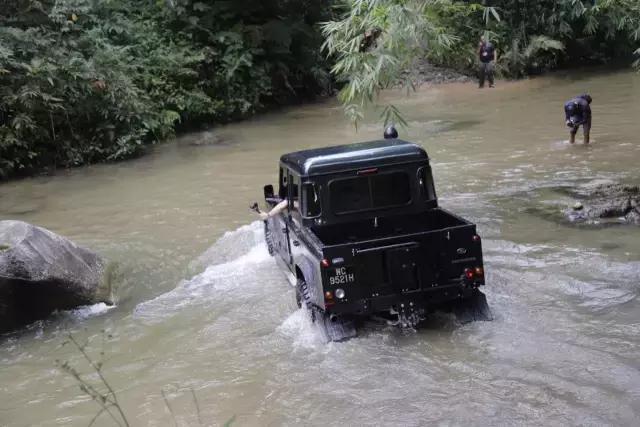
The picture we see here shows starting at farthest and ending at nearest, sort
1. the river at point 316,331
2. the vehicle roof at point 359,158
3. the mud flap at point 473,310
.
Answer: the vehicle roof at point 359,158, the mud flap at point 473,310, the river at point 316,331

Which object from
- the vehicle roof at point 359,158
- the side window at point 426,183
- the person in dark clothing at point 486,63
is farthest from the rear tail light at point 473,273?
the person in dark clothing at point 486,63

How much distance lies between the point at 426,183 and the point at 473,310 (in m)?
1.43

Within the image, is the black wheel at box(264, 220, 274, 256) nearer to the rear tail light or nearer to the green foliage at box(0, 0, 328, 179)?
the rear tail light

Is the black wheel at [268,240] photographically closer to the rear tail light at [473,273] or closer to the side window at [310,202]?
the side window at [310,202]

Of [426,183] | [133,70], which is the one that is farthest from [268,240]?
[133,70]

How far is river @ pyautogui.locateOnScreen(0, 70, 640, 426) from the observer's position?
5551 mm

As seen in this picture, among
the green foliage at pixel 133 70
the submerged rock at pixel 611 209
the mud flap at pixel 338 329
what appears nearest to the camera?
the mud flap at pixel 338 329

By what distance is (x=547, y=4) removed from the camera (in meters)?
28.9

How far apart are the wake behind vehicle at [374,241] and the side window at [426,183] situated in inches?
0.4

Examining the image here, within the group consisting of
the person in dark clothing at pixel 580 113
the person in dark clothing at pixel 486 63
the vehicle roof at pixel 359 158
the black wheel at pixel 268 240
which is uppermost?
the person in dark clothing at pixel 486 63

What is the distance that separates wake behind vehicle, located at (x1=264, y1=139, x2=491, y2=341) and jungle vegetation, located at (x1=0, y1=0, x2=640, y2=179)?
5.28 ft

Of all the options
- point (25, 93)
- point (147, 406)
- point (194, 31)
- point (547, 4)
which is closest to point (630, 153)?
point (147, 406)

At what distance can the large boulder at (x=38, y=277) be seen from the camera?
25.8 ft

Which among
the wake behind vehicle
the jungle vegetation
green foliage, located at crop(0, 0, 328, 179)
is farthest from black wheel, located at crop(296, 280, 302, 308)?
green foliage, located at crop(0, 0, 328, 179)
